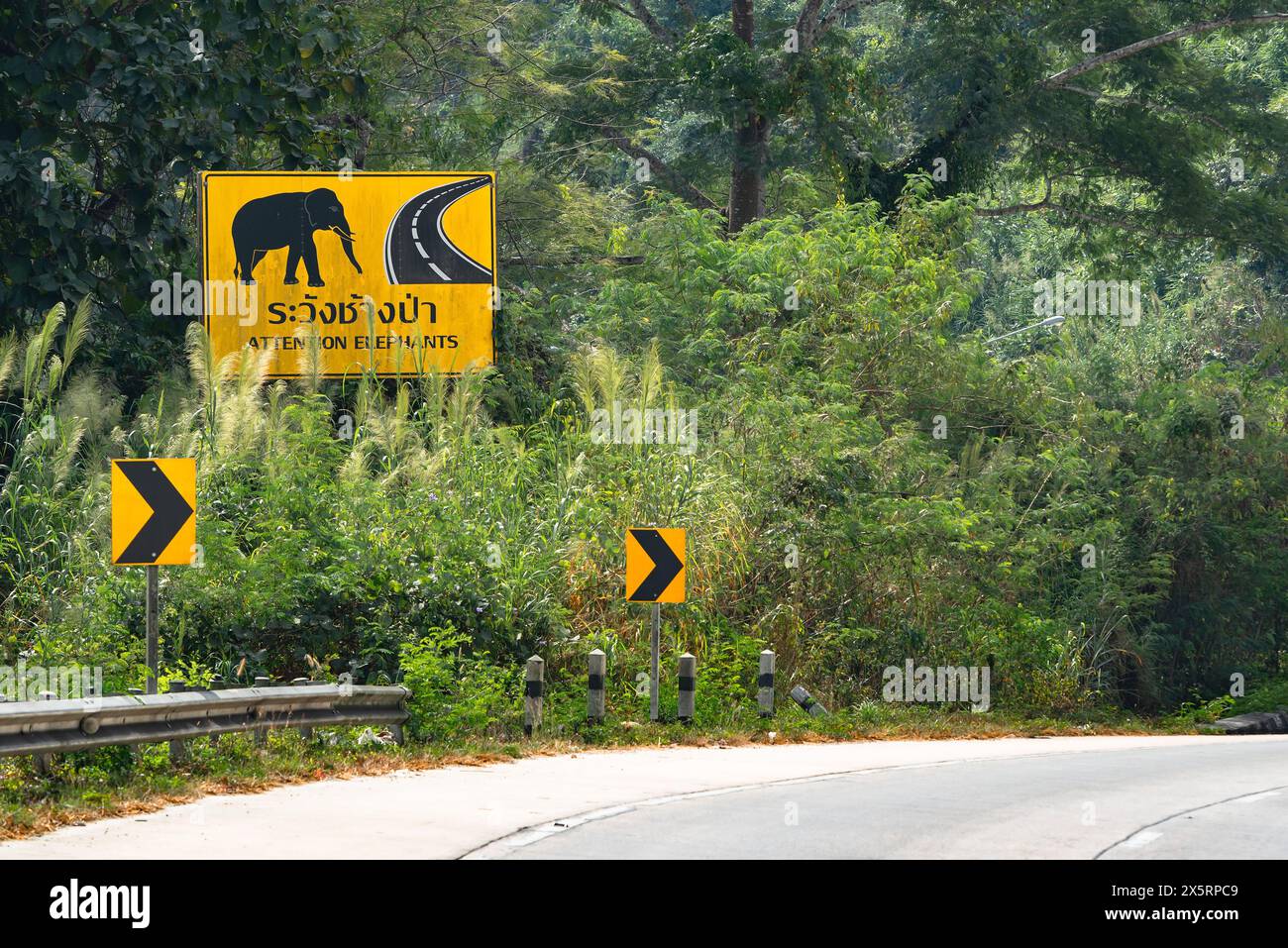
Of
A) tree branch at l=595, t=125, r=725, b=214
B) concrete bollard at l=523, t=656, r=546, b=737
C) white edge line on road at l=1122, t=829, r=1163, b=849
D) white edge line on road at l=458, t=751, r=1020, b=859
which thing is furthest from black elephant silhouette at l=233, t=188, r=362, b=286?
white edge line on road at l=1122, t=829, r=1163, b=849

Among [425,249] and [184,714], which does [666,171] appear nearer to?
[425,249]

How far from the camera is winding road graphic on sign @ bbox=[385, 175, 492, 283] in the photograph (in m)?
23.0

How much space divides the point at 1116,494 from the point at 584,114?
1407 cm

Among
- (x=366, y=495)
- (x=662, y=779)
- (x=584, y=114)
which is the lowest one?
(x=662, y=779)

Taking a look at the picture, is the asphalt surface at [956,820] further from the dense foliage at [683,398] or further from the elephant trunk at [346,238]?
the elephant trunk at [346,238]

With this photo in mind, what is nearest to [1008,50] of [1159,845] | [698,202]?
[698,202]

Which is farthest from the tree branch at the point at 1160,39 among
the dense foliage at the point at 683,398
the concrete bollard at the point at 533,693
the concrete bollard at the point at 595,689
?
the concrete bollard at the point at 533,693

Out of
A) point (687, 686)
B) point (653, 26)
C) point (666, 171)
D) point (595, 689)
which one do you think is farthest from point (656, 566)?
point (666, 171)

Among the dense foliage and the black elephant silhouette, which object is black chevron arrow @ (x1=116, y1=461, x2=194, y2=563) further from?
the black elephant silhouette

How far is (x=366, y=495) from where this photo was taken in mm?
18078

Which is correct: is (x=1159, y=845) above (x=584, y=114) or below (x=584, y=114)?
below
